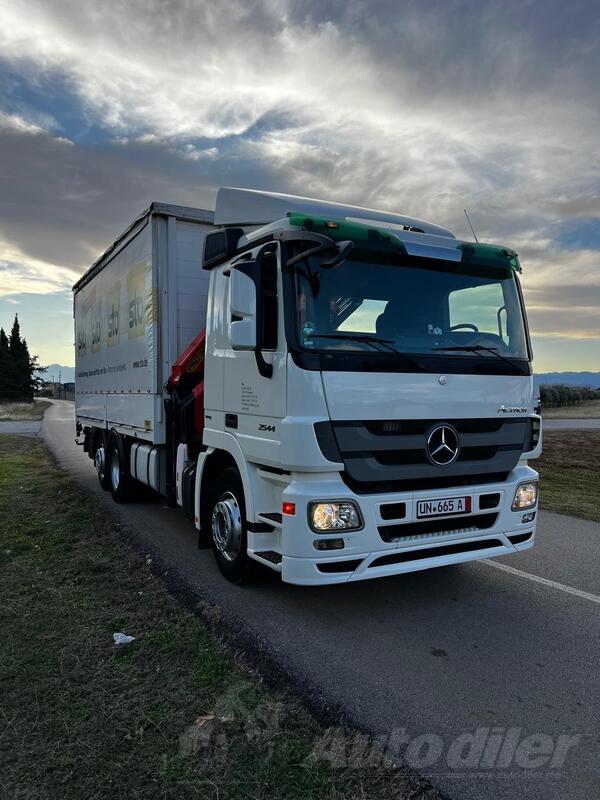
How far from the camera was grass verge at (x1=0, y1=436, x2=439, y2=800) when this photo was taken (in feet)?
8.45

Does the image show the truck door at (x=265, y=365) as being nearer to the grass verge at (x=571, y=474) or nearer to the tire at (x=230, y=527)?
the tire at (x=230, y=527)

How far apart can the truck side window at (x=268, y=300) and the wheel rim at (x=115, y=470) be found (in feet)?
16.6

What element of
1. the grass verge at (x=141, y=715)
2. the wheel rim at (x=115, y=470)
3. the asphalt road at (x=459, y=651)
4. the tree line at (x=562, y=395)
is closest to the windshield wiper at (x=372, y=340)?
the asphalt road at (x=459, y=651)

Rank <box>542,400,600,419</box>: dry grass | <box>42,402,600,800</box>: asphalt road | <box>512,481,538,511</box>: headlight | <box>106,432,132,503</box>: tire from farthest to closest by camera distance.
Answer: <box>542,400,600,419</box>: dry grass
<box>106,432,132,503</box>: tire
<box>512,481,538,511</box>: headlight
<box>42,402,600,800</box>: asphalt road

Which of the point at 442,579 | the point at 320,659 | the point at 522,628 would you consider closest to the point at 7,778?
the point at 320,659

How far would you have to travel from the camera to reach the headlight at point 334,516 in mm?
3889

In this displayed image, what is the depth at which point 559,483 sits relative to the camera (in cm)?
1048

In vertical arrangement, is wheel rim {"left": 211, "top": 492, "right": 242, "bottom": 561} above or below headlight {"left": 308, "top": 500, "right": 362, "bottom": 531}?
below

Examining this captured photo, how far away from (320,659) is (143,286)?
474 centimetres

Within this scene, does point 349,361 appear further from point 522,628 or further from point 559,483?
point 559,483

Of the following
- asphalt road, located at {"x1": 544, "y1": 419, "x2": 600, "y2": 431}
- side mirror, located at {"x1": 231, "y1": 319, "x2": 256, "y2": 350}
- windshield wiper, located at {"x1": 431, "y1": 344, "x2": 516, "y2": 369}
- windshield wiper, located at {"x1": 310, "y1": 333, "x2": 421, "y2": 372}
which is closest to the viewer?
windshield wiper, located at {"x1": 310, "y1": 333, "x2": 421, "y2": 372}

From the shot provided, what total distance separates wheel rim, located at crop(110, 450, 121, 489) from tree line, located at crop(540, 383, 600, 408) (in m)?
26.6

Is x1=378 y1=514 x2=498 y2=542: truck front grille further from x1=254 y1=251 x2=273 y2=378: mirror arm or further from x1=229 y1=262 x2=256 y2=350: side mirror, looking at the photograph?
x1=229 y1=262 x2=256 y2=350: side mirror

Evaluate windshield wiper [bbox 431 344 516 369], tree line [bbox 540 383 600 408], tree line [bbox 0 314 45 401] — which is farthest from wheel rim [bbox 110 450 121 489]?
tree line [bbox 0 314 45 401]
